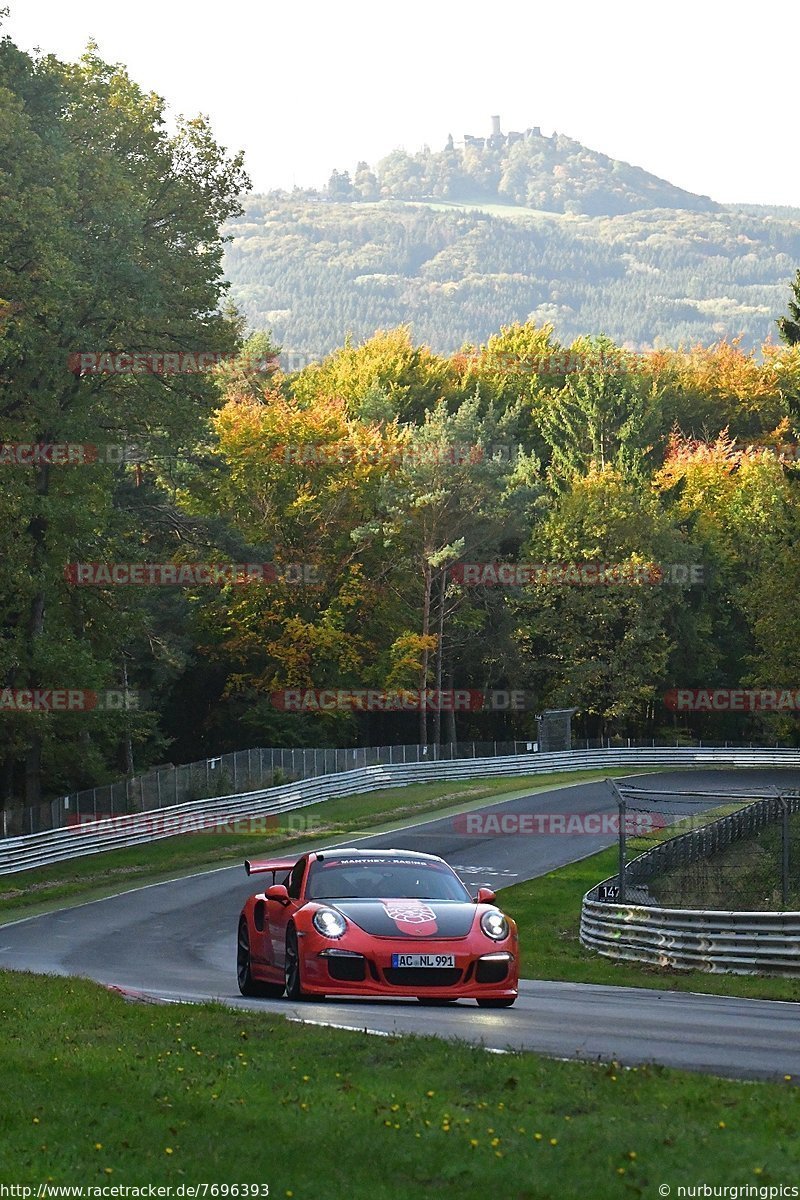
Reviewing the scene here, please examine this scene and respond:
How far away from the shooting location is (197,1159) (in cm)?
782

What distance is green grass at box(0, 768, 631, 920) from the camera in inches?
1508

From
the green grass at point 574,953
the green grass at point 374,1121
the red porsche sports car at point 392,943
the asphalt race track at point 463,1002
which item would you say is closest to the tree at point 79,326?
the asphalt race track at point 463,1002

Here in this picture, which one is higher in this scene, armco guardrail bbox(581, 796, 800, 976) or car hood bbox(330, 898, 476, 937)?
car hood bbox(330, 898, 476, 937)

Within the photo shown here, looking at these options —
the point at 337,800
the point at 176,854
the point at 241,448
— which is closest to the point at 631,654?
the point at 241,448

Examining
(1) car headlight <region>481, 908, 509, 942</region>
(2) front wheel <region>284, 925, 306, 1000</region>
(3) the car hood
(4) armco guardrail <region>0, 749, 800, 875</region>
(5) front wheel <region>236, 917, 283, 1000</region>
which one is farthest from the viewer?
(4) armco guardrail <region>0, 749, 800, 875</region>

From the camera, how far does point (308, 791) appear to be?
56.5 metres

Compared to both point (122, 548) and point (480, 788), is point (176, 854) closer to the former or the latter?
point (122, 548)

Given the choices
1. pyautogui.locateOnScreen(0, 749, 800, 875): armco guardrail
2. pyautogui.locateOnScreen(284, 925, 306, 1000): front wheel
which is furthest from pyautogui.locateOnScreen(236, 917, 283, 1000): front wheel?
pyautogui.locateOnScreen(0, 749, 800, 875): armco guardrail

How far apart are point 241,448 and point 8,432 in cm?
3271

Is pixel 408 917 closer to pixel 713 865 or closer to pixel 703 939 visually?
pixel 703 939

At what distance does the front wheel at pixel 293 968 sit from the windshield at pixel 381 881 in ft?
1.64

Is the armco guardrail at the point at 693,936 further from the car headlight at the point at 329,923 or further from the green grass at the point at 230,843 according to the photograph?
the green grass at the point at 230,843

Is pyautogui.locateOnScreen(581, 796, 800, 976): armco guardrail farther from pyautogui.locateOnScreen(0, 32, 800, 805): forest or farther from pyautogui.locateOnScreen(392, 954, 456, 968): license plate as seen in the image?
pyautogui.locateOnScreen(0, 32, 800, 805): forest

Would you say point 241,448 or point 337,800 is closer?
point 337,800
